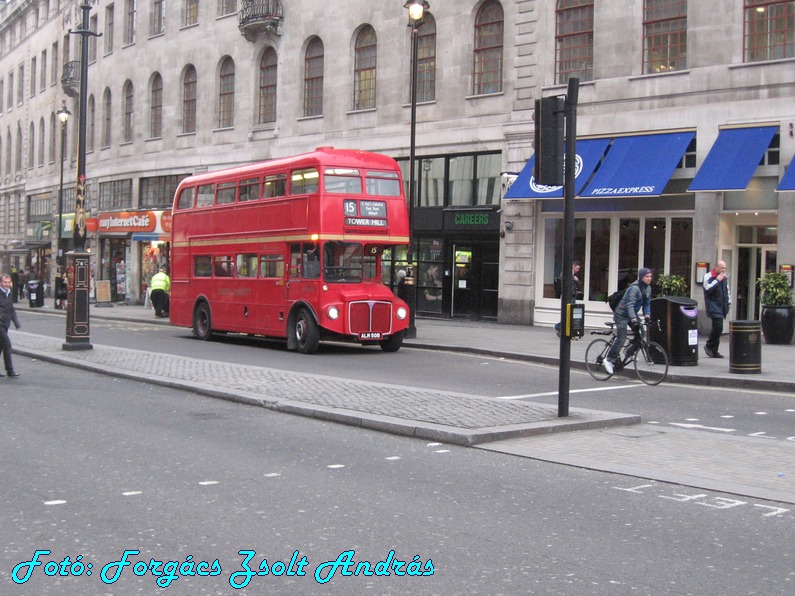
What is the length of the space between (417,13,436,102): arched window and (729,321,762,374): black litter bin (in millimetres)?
17400

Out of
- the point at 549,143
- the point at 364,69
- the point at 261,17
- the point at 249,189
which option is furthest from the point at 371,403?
the point at 261,17

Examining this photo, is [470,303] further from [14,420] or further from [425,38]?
[14,420]

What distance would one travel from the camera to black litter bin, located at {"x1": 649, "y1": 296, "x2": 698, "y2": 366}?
16.7 m

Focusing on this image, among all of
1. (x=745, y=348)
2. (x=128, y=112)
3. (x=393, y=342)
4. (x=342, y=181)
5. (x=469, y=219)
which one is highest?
(x=128, y=112)

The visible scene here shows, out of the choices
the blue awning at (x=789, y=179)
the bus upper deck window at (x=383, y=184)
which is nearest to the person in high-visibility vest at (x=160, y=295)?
the bus upper deck window at (x=383, y=184)

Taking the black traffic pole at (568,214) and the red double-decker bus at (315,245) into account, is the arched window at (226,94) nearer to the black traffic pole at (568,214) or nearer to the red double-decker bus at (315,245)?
the red double-decker bus at (315,245)

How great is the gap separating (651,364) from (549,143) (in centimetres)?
624

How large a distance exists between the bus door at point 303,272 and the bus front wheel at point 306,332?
0.37 m

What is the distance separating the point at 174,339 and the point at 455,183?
10.6 m

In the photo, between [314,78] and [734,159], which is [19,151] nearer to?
[314,78]

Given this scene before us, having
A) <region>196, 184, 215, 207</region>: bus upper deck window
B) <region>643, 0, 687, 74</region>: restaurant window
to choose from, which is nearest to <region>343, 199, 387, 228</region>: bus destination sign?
<region>196, 184, 215, 207</region>: bus upper deck window

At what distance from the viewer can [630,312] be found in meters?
15.5

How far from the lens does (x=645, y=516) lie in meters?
6.73

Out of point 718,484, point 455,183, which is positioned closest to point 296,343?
point 455,183
